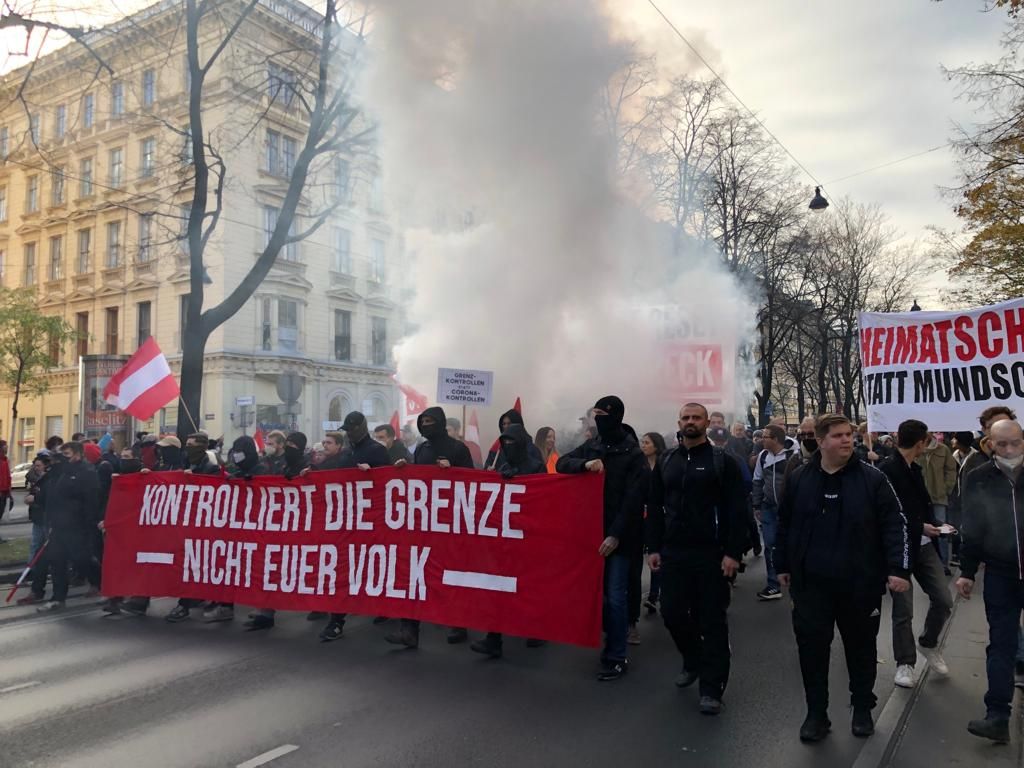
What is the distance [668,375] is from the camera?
13.3 meters

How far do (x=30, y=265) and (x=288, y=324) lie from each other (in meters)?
15.1

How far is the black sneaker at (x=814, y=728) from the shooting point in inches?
159

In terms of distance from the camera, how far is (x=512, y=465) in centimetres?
616

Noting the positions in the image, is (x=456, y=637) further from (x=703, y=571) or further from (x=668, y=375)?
(x=668, y=375)

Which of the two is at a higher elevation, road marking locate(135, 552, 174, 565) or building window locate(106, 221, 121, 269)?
building window locate(106, 221, 121, 269)

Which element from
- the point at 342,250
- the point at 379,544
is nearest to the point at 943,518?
the point at 379,544

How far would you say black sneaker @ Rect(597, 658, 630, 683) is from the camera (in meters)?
5.14

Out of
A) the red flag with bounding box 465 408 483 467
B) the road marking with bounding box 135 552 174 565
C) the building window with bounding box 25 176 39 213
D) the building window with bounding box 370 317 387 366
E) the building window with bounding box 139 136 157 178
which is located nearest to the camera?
the road marking with bounding box 135 552 174 565

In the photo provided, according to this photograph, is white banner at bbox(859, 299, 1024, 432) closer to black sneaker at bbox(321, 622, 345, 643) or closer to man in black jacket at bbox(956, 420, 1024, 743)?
man in black jacket at bbox(956, 420, 1024, 743)

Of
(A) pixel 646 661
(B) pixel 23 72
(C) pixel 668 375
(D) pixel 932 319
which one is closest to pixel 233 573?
(A) pixel 646 661

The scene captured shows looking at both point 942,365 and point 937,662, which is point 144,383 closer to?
point 942,365

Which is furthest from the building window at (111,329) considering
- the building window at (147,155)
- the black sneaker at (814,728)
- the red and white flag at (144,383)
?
the black sneaker at (814,728)

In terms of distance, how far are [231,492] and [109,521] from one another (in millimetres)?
1536

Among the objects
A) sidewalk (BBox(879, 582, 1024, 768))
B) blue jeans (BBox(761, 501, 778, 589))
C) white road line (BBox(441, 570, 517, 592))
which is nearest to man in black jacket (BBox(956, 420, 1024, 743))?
sidewalk (BBox(879, 582, 1024, 768))
